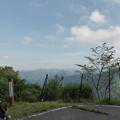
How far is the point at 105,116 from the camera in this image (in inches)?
273

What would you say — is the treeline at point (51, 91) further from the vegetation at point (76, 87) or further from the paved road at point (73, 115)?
the paved road at point (73, 115)

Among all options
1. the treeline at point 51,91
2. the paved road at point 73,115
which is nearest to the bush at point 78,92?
the treeline at point 51,91

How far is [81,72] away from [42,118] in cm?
852

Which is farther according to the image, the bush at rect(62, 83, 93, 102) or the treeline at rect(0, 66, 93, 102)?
the bush at rect(62, 83, 93, 102)

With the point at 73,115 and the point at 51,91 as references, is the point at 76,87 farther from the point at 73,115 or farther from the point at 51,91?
the point at 73,115

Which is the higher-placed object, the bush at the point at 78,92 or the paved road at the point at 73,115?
the bush at the point at 78,92

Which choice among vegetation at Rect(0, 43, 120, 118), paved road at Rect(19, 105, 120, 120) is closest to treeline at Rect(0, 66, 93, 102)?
vegetation at Rect(0, 43, 120, 118)

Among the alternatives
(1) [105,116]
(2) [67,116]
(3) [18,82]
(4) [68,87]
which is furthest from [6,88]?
(1) [105,116]

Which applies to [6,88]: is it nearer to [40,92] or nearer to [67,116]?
[40,92]

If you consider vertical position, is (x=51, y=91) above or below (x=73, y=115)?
above

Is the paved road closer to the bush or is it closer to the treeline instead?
the treeline

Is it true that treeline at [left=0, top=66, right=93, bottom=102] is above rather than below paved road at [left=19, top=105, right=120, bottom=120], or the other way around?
above

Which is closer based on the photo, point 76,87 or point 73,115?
point 73,115

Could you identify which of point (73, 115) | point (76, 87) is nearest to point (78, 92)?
point (76, 87)
